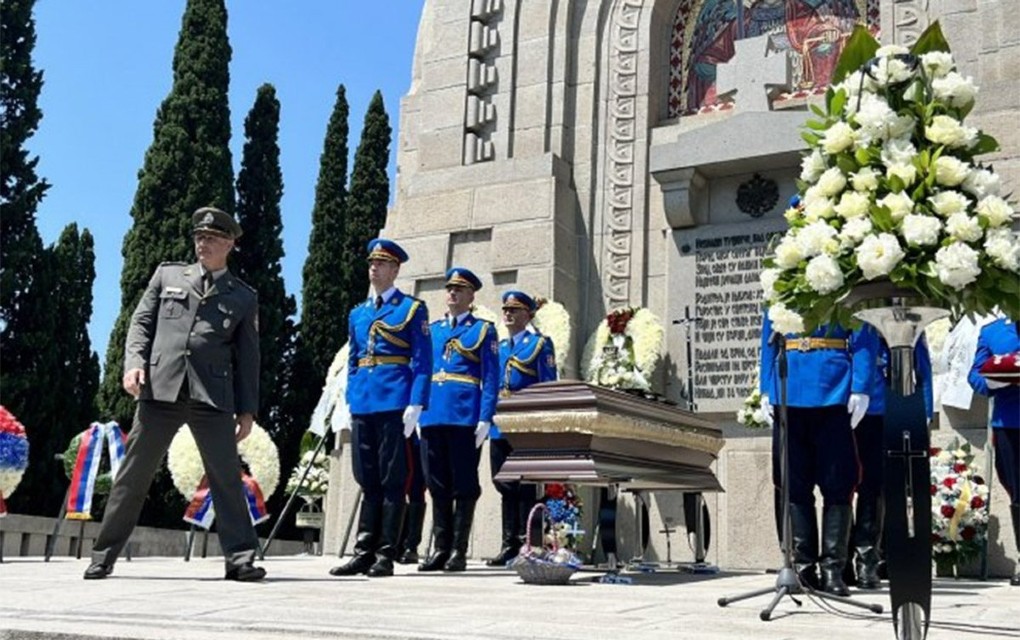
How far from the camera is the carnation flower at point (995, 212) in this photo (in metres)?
3.96

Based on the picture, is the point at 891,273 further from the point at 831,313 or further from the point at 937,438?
the point at 937,438

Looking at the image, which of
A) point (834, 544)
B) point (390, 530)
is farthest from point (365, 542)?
point (834, 544)

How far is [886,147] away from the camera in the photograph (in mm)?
4117

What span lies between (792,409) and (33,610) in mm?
3742

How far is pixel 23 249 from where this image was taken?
2009 cm

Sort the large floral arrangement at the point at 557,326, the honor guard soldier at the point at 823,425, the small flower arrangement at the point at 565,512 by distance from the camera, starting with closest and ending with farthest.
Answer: the honor guard soldier at the point at 823,425 → the small flower arrangement at the point at 565,512 → the large floral arrangement at the point at 557,326

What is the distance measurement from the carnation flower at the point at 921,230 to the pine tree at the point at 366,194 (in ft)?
66.8

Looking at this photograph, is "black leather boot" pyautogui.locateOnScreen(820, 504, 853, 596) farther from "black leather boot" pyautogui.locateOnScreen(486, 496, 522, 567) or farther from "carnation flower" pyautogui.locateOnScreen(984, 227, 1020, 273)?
"black leather boot" pyautogui.locateOnScreen(486, 496, 522, 567)

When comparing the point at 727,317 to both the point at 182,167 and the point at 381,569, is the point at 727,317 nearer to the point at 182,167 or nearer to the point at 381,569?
the point at 381,569

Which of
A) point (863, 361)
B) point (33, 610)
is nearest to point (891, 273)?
point (863, 361)

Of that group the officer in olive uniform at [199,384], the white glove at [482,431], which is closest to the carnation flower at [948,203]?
the officer in olive uniform at [199,384]

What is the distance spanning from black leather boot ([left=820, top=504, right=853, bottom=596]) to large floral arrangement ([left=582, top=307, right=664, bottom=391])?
396 centimetres

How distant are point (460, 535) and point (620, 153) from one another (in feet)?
16.2

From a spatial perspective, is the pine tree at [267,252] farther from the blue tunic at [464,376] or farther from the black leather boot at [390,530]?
the black leather boot at [390,530]
